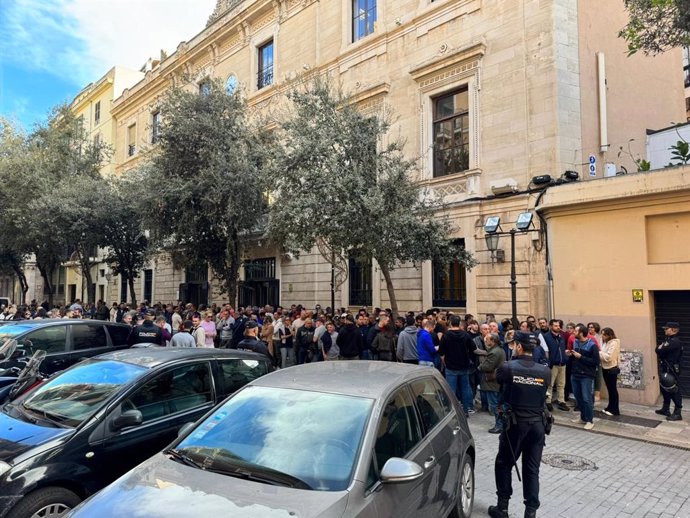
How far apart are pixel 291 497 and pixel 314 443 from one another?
428 mm

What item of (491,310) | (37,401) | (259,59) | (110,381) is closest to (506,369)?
(110,381)

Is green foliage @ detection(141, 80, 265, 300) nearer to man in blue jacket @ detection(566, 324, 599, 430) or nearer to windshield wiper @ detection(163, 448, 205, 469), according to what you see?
man in blue jacket @ detection(566, 324, 599, 430)

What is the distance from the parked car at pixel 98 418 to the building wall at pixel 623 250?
8.53 m

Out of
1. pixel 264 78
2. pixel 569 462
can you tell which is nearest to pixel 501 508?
pixel 569 462

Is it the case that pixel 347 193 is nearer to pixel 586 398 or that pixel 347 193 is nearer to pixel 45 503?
pixel 586 398

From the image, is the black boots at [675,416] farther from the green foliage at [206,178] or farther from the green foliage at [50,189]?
the green foliage at [50,189]

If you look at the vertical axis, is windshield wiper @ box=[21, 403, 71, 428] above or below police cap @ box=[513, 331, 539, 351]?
below

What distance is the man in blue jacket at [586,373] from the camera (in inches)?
320

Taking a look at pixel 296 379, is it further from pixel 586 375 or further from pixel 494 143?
pixel 494 143

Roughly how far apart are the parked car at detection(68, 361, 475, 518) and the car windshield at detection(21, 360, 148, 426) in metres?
1.41

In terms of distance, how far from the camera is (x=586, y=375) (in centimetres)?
816

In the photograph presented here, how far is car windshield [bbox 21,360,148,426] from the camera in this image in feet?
14.3

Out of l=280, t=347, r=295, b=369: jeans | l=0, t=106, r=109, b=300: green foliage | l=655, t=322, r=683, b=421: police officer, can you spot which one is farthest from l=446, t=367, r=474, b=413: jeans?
l=0, t=106, r=109, b=300: green foliage

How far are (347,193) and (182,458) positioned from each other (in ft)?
26.9
